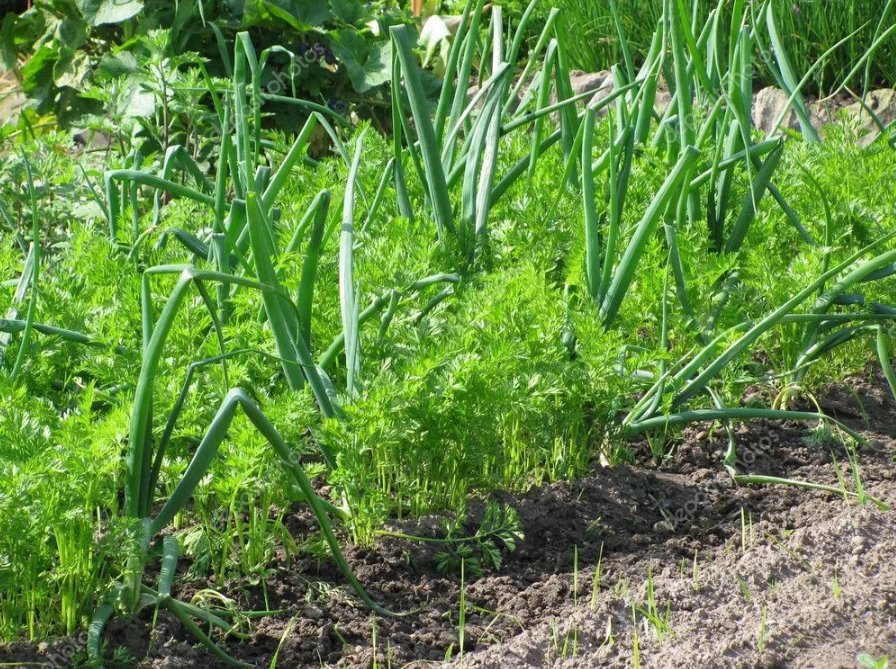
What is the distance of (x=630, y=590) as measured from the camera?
1.82m

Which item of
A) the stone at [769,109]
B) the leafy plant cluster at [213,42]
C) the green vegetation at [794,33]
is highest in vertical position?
the leafy plant cluster at [213,42]

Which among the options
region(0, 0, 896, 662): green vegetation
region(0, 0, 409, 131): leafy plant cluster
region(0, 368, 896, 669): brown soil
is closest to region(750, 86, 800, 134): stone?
region(0, 0, 409, 131): leafy plant cluster

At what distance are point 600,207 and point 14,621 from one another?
1.65 meters

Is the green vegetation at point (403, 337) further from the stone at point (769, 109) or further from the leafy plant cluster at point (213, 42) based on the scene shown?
the stone at point (769, 109)

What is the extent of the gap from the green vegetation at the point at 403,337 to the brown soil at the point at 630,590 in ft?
0.15

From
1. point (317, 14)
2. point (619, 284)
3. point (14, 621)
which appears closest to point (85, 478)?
point (14, 621)

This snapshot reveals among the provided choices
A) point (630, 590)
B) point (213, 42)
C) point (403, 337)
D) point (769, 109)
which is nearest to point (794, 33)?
point (769, 109)

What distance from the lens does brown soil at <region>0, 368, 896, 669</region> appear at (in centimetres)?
163

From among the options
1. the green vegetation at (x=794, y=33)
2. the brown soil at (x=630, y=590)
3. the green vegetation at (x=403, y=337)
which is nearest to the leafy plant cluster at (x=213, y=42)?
the green vegetation at (x=794, y=33)

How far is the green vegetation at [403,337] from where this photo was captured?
1.64 m

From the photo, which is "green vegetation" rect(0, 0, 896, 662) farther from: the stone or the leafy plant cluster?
the stone

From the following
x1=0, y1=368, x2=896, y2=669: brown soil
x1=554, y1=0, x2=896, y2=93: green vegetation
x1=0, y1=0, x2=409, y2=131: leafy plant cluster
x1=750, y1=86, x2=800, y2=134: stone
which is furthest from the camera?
x1=750, y1=86, x2=800, y2=134: stone

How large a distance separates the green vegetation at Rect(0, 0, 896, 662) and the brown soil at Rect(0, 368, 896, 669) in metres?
0.04

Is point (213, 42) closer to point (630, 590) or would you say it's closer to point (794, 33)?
point (794, 33)
